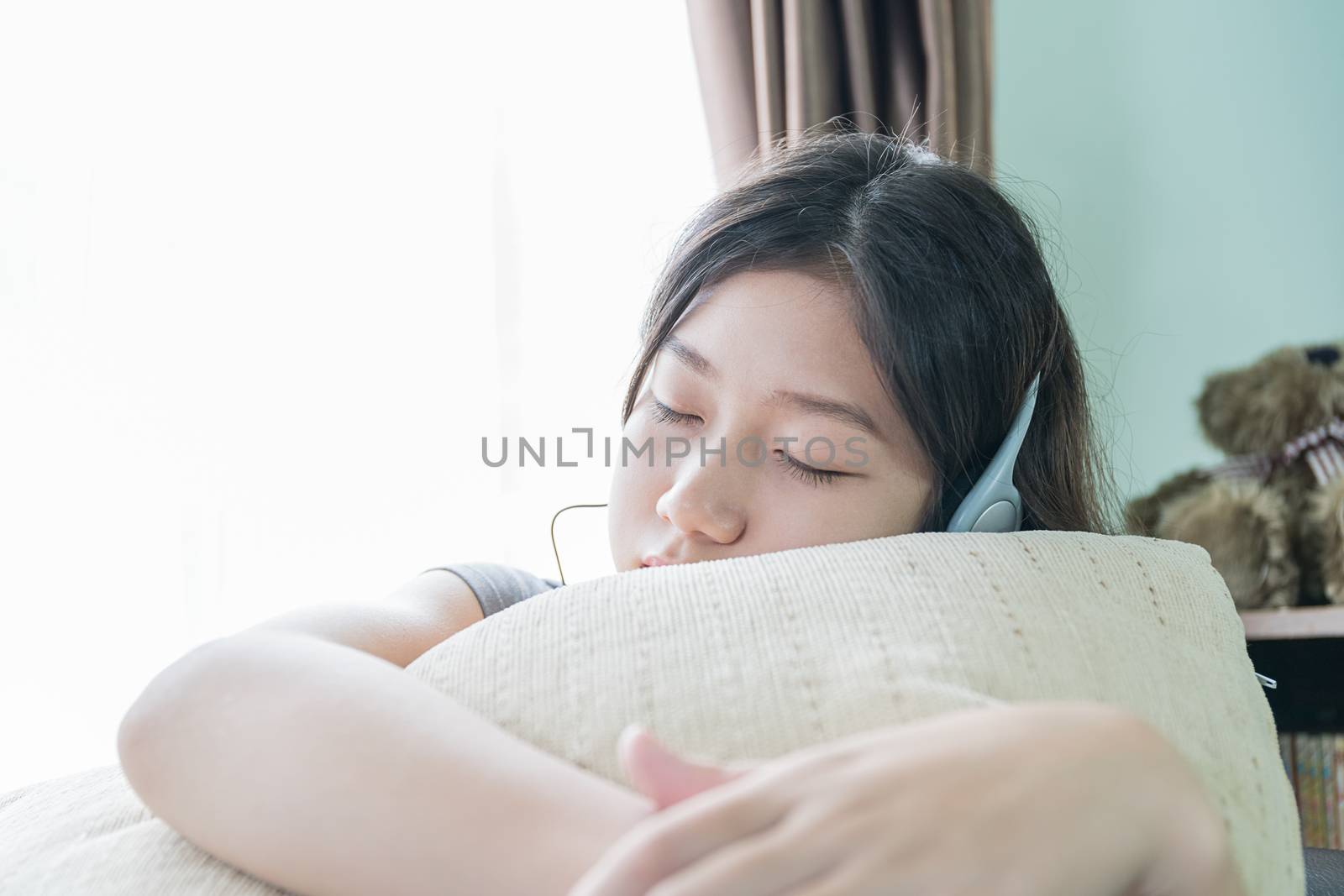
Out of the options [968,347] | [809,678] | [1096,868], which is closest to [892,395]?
[968,347]

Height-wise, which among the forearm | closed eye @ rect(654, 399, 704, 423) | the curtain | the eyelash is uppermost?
the curtain

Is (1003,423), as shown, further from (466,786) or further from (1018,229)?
(466,786)

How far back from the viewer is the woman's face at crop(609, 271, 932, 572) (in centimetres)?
79

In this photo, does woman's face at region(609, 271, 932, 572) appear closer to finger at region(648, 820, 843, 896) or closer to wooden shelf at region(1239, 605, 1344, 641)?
finger at region(648, 820, 843, 896)

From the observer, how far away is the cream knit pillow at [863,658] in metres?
0.42

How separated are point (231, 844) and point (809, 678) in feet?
0.83

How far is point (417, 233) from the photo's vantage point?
1.82 m

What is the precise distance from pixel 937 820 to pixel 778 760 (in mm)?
69

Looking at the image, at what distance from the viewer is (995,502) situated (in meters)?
0.81

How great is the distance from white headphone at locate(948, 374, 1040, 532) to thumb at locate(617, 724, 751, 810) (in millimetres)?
519

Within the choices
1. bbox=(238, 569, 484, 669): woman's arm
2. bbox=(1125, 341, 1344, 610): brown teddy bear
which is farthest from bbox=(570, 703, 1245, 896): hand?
bbox=(1125, 341, 1344, 610): brown teddy bear

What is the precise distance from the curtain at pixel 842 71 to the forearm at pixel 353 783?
1534mm

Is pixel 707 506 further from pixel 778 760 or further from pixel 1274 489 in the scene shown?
pixel 1274 489

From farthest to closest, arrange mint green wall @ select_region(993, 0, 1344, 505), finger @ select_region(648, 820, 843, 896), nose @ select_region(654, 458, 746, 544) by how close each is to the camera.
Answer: mint green wall @ select_region(993, 0, 1344, 505) < nose @ select_region(654, 458, 746, 544) < finger @ select_region(648, 820, 843, 896)
